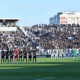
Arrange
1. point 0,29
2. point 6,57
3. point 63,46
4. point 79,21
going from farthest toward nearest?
1. point 79,21
2. point 0,29
3. point 63,46
4. point 6,57

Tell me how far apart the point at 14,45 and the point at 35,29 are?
53.5 feet

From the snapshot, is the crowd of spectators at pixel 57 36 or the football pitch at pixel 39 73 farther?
the crowd of spectators at pixel 57 36

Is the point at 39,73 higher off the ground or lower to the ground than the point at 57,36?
lower

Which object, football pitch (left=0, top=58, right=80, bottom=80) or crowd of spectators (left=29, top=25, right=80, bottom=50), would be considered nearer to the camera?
football pitch (left=0, top=58, right=80, bottom=80)

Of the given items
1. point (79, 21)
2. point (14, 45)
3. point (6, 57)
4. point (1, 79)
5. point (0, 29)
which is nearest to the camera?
point (1, 79)

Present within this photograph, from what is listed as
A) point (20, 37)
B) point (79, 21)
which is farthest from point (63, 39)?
point (79, 21)

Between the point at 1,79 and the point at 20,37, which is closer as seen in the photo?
the point at 1,79

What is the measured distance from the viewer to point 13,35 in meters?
79.5

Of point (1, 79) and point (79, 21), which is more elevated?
point (79, 21)

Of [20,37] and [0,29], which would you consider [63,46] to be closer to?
[20,37]

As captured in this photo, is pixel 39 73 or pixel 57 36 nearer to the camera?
pixel 39 73

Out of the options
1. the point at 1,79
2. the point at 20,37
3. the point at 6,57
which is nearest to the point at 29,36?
the point at 20,37

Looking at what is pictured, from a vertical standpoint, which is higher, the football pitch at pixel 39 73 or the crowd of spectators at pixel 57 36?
the crowd of spectators at pixel 57 36

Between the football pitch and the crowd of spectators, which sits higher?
the crowd of spectators
